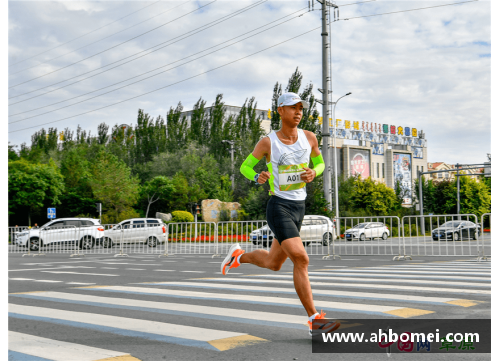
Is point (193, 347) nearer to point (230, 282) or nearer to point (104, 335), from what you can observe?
point (104, 335)

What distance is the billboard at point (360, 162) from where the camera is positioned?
97.6 m

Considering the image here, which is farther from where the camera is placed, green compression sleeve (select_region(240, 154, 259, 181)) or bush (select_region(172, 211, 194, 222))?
bush (select_region(172, 211, 194, 222))

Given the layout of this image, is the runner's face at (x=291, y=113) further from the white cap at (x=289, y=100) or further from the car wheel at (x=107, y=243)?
the car wheel at (x=107, y=243)

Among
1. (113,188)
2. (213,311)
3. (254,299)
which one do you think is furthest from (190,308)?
(113,188)

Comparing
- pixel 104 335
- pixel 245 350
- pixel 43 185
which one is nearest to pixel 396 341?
pixel 245 350

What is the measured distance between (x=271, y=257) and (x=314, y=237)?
1524cm

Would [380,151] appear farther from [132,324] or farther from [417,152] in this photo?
[132,324]

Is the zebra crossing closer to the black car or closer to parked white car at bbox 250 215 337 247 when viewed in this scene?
the black car

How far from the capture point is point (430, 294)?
25.2 feet

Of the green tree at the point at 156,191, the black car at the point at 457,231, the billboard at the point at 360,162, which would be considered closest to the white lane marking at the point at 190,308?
the black car at the point at 457,231

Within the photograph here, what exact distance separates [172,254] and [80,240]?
6.24 m

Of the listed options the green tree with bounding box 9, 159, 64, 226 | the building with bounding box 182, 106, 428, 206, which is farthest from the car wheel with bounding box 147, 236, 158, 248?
the building with bounding box 182, 106, 428, 206

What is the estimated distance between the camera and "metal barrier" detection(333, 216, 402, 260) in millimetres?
17938

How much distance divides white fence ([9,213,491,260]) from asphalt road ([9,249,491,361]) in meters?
5.10
